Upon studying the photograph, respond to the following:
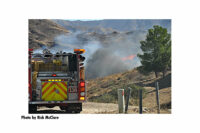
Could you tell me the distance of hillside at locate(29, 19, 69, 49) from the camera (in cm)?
3575

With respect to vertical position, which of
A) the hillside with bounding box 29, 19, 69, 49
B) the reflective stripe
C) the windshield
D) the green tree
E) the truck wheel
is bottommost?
the truck wheel

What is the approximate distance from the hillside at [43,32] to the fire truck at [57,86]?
19061 mm

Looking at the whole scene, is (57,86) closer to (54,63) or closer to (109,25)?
(54,63)

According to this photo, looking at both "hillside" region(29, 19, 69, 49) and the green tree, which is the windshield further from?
the green tree

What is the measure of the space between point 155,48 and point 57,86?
20.3 metres

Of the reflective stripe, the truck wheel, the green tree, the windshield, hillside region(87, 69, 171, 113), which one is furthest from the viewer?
the green tree

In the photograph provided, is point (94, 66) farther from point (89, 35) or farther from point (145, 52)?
point (145, 52)

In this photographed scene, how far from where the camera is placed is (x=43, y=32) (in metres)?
39.6

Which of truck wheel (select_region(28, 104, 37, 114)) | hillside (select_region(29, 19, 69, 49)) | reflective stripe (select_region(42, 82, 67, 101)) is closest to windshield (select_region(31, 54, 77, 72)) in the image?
reflective stripe (select_region(42, 82, 67, 101))

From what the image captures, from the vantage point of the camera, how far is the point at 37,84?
14.7 m

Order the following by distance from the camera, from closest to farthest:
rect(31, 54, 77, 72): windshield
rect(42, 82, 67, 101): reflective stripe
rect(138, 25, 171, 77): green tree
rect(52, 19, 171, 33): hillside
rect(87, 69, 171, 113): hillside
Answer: rect(42, 82, 67, 101): reflective stripe, rect(31, 54, 77, 72): windshield, rect(87, 69, 171, 113): hillside, rect(138, 25, 171, 77): green tree, rect(52, 19, 171, 33): hillside

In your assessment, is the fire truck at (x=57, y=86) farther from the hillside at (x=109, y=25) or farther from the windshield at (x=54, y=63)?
the hillside at (x=109, y=25)

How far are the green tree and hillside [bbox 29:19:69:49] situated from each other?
25.2ft

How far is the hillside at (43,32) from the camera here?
1407 inches
